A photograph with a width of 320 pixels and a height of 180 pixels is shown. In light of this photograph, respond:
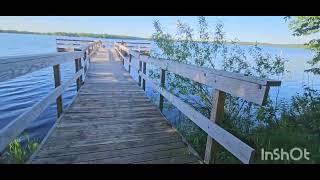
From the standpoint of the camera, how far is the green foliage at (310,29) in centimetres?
561

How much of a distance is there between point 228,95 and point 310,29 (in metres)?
2.36

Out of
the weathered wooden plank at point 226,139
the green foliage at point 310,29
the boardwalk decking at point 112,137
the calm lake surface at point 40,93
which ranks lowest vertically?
the calm lake surface at point 40,93

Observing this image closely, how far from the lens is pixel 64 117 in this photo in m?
4.39

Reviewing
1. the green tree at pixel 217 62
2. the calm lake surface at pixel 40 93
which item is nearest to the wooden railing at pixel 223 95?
the green tree at pixel 217 62

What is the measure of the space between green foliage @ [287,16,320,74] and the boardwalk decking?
373cm

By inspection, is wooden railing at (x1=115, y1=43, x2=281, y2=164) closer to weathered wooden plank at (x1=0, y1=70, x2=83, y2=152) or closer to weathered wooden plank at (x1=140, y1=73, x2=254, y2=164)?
weathered wooden plank at (x1=140, y1=73, x2=254, y2=164)

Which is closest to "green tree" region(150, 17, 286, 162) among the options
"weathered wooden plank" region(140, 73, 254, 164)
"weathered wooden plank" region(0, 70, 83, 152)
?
"weathered wooden plank" region(140, 73, 254, 164)

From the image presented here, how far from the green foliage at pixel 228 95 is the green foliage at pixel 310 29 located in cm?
66

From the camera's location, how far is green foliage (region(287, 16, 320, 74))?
5613 millimetres

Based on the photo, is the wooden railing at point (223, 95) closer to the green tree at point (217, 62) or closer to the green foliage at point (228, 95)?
the green foliage at point (228, 95)

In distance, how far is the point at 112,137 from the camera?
11.9ft
